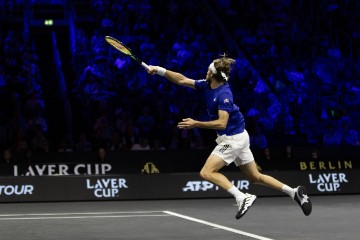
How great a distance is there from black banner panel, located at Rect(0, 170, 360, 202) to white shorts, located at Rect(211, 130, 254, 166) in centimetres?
702

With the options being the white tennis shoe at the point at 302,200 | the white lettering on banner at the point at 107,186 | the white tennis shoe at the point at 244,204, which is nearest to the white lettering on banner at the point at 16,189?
the white lettering on banner at the point at 107,186

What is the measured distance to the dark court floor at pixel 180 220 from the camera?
10.7m

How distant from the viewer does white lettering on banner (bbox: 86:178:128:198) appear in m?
17.4

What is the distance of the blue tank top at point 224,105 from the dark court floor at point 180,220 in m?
1.29

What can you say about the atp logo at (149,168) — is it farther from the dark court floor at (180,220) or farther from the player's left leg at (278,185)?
the player's left leg at (278,185)

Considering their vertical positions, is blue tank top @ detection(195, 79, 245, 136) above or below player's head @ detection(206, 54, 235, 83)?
below

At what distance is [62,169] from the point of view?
18.6 meters

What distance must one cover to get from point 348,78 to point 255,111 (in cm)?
372

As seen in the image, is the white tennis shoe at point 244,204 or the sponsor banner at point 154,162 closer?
the white tennis shoe at point 244,204

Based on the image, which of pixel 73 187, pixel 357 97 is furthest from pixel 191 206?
pixel 357 97

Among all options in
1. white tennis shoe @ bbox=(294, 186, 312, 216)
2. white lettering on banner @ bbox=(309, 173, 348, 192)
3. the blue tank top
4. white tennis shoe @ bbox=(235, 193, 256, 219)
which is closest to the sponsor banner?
white lettering on banner @ bbox=(309, 173, 348, 192)

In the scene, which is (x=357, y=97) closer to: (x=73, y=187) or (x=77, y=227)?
(x=73, y=187)

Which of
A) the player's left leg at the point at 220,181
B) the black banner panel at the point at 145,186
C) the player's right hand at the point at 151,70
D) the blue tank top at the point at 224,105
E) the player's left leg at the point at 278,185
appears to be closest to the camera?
the blue tank top at the point at 224,105

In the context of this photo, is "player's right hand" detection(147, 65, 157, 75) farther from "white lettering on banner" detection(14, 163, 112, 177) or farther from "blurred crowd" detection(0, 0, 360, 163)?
"blurred crowd" detection(0, 0, 360, 163)
